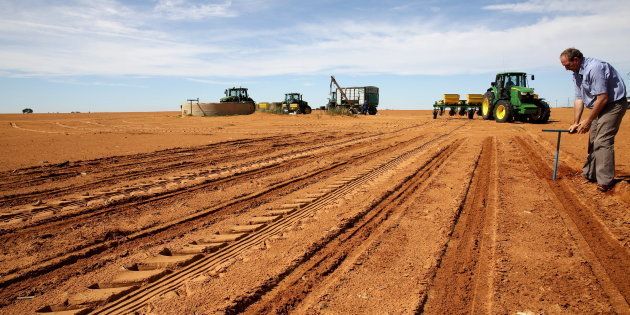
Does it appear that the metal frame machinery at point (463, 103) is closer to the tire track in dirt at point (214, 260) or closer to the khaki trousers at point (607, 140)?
the khaki trousers at point (607, 140)

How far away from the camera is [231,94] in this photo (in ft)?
124

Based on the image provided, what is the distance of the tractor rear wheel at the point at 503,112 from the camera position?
782 inches

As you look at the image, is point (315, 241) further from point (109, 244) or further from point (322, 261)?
point (109, 244)

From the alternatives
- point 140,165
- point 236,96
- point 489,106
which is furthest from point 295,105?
point 140,165

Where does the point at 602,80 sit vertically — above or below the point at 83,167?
above

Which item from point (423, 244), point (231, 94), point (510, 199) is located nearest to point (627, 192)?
point (510, 199)

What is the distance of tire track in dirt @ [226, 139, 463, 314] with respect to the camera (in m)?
2.73

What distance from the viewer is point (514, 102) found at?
20.1m

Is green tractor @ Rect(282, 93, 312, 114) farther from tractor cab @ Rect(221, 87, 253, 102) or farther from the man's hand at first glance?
the man's hand

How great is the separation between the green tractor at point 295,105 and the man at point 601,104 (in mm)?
32573

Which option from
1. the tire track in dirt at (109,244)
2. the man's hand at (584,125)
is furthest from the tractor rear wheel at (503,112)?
the tire track in dirt at (109,244)

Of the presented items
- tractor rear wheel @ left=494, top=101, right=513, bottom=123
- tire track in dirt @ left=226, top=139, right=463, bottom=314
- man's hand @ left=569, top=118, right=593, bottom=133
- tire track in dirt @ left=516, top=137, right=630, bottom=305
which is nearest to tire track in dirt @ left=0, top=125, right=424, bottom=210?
tire track in dirt @ left=226, top=139, right=463, bottom=314

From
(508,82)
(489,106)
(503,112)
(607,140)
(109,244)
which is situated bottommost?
(109,244)

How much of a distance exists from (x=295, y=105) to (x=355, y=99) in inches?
252
